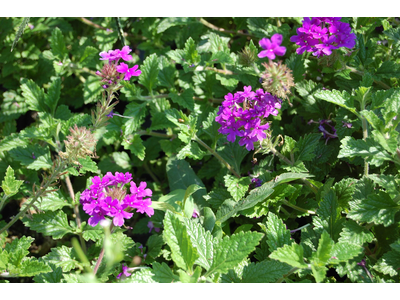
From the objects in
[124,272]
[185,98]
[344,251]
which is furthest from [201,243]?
[185,98]

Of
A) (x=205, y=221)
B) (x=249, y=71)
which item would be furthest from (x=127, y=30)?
(x=205, y=221)

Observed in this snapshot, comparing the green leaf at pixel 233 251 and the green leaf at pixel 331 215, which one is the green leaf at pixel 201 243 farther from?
the green leaf at pixel 331 215

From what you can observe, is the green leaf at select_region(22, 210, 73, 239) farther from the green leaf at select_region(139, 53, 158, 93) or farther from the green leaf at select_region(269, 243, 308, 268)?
the green leaf at select_region(269, 243, 308, 268)

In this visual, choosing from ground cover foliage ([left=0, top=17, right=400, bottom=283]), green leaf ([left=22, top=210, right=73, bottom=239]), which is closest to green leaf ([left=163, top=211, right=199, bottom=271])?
ground cover foliage ([left=0, top=17, right=400, bottom=283])

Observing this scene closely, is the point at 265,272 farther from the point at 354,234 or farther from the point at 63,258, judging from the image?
the point at 63,258

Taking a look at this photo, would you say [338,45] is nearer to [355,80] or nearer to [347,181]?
[355,80]

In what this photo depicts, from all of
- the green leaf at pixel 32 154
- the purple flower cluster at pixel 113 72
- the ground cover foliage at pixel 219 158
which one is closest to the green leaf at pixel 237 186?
the ground cover foliage at pixel 219 158
